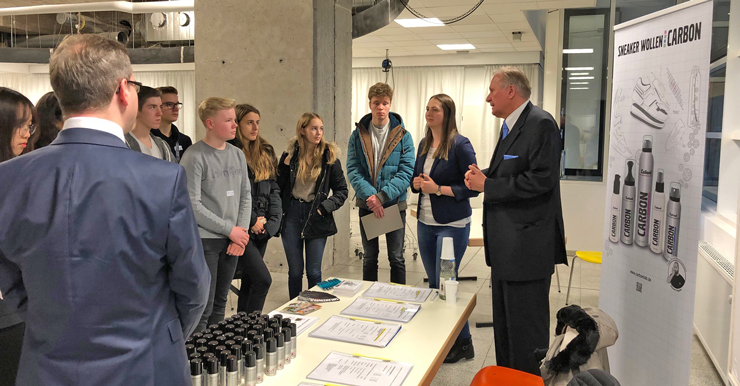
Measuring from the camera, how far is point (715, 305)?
3348mm

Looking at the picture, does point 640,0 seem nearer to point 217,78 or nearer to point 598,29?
point 598,29

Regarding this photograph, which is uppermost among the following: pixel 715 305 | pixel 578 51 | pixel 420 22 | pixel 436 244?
pixel 420 22

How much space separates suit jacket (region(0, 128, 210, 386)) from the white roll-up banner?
2052 millimetres

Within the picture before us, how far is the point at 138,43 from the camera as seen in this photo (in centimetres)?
1030

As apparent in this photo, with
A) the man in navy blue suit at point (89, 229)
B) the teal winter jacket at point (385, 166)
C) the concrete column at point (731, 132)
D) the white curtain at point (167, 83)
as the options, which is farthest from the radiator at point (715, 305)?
the white curtain at point (167, 83)

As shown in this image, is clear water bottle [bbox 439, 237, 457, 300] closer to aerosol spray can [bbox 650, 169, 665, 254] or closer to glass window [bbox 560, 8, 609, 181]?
aerosol spray can [bbox 650, 169, 665, 254]

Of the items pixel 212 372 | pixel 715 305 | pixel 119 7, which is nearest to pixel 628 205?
pixel 715 305

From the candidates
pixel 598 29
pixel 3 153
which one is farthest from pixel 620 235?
pixel 598 29

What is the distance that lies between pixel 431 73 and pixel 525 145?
31.4ft

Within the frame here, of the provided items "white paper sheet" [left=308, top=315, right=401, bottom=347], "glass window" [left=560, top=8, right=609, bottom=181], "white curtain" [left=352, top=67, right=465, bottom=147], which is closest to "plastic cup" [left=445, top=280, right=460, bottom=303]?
"white paper sheet" [left=308, top=315, right=401, bottom=347]

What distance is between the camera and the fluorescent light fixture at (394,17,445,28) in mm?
7891

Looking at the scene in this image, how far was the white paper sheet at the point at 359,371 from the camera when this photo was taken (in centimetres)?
174

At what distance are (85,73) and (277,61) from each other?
4.23 meters

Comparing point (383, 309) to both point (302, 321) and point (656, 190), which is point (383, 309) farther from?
point (656, 190)
